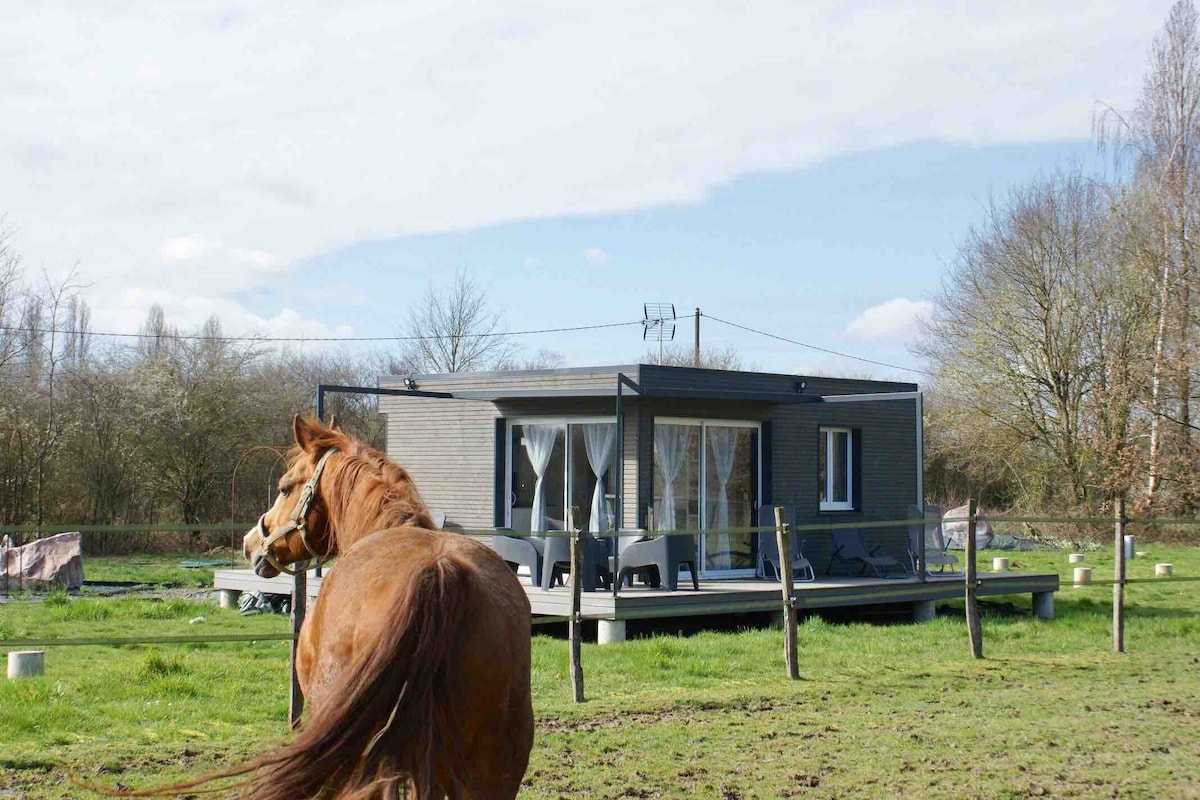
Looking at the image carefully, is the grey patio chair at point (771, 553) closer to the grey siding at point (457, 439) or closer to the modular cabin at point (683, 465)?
the modular cabin at point (683, 465)

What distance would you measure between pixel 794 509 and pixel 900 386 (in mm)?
3053

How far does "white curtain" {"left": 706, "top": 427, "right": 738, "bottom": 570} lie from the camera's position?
14516 millimetres

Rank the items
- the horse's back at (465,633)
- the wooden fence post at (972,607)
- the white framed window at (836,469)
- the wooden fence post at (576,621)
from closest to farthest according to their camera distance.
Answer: the horse's back at (465,633) → the wooden fence post at (576,621) → the wooden fence post at (972,607) → the white framed window at (836,469)

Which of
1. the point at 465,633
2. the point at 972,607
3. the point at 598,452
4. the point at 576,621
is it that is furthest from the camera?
the point at 598,452

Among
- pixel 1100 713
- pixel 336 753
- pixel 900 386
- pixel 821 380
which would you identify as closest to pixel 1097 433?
pixel 900 386

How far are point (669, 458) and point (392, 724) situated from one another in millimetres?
11514

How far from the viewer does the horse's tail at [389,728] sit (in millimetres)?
2590

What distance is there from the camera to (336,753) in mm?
2600

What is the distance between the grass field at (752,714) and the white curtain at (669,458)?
8.99 feet

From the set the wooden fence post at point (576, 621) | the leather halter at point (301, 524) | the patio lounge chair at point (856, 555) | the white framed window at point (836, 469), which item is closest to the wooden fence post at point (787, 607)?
the wooden fence post at point (576, 621)

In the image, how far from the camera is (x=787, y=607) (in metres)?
9.27

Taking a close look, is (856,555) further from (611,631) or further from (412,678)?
(412,678)

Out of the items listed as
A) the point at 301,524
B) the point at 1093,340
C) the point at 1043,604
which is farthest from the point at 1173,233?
the point at 301,524

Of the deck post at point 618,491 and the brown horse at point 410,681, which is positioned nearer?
the brown horse at point 410,681
